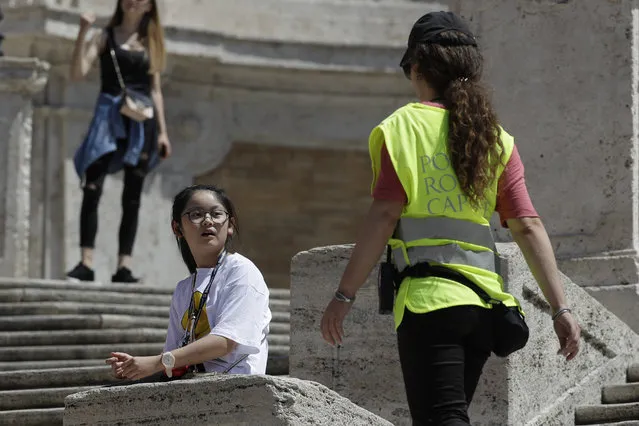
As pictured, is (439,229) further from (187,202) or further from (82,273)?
(82,273)

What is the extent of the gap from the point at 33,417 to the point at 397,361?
69.4 inches

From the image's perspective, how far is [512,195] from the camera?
5137 millimetres

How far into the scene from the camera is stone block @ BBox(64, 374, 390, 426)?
5.04 meters

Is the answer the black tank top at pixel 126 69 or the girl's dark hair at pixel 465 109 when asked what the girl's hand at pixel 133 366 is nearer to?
the girl's dark hair at pixel 465 109

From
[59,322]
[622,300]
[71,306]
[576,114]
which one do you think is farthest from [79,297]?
[622,300]

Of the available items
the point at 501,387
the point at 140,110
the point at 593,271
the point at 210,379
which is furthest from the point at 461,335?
the point at 140,110

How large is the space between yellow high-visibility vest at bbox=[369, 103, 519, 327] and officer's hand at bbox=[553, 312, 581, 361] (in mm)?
160

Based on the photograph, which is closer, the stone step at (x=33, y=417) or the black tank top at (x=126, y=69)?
the stone step at (x=33, y=417)

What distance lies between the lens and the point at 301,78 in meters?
16.3

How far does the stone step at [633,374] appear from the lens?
304 inches

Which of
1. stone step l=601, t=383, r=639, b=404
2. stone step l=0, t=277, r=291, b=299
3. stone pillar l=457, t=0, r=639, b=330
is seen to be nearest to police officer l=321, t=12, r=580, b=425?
stone step l=601, t=383, r=639, b=404

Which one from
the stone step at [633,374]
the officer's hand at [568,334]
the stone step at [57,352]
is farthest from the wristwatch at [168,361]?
the stone step at [57,352]

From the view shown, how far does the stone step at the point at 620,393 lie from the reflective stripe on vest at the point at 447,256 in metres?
2.54

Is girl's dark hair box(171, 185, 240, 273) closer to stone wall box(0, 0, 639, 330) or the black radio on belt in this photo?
the black radio on belt
